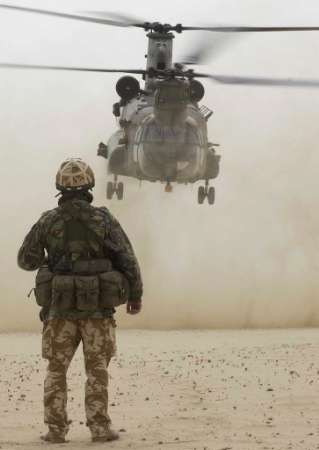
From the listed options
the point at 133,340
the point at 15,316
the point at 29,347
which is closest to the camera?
the point at 29,347

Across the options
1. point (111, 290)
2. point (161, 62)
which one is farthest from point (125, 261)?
point (161, 62)

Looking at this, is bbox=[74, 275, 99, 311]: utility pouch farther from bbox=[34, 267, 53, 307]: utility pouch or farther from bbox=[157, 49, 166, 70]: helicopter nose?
bbox=[157, 49, 166, 70]: helicopter nose

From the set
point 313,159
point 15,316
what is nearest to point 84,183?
point 15,316

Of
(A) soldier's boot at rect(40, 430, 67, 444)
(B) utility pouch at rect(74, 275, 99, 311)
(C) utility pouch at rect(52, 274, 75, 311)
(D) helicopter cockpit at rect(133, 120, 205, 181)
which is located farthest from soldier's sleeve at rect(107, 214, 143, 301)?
(D) helicopter cockpit at rect(133, 120, 205, 181)

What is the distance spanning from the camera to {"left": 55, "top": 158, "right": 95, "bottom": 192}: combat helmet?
6910mm

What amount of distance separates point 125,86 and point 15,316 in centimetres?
488

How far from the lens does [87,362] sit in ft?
22.5

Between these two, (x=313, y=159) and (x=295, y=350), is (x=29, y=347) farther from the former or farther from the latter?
(x=313, y=159)

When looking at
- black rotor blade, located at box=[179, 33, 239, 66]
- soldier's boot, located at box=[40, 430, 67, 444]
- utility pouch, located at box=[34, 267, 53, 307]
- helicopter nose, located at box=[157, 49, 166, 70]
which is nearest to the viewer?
soldier's boot, located at box=[40, 430, 67, 444]

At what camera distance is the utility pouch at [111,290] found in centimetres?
681

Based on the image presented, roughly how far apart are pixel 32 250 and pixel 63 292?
31cm

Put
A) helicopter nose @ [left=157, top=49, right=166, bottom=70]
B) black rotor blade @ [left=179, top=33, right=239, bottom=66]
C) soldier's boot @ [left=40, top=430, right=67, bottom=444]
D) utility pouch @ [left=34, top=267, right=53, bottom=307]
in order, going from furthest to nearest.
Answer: helicopter nose @ [left=157, top=49, right=166, bottom=70], black rotor blade @ [left=179, top=33, right=239, bottom=66], utility pouch @ [left=34, top=267, right=53, bottom=307], soldier's boot @ [left=40, top=430, right=67, bottom=444]

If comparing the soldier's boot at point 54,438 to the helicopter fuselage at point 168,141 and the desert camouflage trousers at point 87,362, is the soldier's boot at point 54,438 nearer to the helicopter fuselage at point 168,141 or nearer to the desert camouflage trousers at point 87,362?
the desert camouflage trousers at point 87,362

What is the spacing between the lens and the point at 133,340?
52.5 feet
